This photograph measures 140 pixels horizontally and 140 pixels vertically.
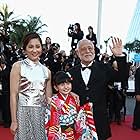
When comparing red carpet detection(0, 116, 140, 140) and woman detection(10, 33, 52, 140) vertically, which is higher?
woman detection(10, 33, 52, 140)

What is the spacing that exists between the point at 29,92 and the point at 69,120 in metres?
0.35

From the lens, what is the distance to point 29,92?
2668 millimetres

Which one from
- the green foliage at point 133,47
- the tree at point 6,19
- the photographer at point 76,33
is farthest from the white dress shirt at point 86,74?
the tree at point 6,19

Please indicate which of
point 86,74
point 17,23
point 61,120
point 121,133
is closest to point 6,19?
point 17,23

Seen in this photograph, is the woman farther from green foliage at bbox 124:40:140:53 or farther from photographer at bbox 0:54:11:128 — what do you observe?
green foliage at bbox 124:40:140:53

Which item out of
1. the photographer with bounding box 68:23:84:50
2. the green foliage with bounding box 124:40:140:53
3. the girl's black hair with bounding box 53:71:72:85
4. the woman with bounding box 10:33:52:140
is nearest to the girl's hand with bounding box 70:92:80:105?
the girl's black hair with bounding box 53:71:72:85

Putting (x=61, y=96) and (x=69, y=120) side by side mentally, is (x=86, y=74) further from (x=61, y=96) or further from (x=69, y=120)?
(x=69, y=120)

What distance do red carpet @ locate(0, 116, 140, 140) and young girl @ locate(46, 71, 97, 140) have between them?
9.50 feet

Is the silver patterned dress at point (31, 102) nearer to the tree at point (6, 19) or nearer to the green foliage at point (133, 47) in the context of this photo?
the green foliage at point (133, 47)

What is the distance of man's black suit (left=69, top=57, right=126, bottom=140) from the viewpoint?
2777 mm

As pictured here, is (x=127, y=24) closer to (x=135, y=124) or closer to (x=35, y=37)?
(x=135, y=124)

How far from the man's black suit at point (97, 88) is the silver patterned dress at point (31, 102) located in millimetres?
262

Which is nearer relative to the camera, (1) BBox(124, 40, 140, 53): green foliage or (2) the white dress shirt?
(2) the white dress shirt

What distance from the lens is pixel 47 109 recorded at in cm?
270
